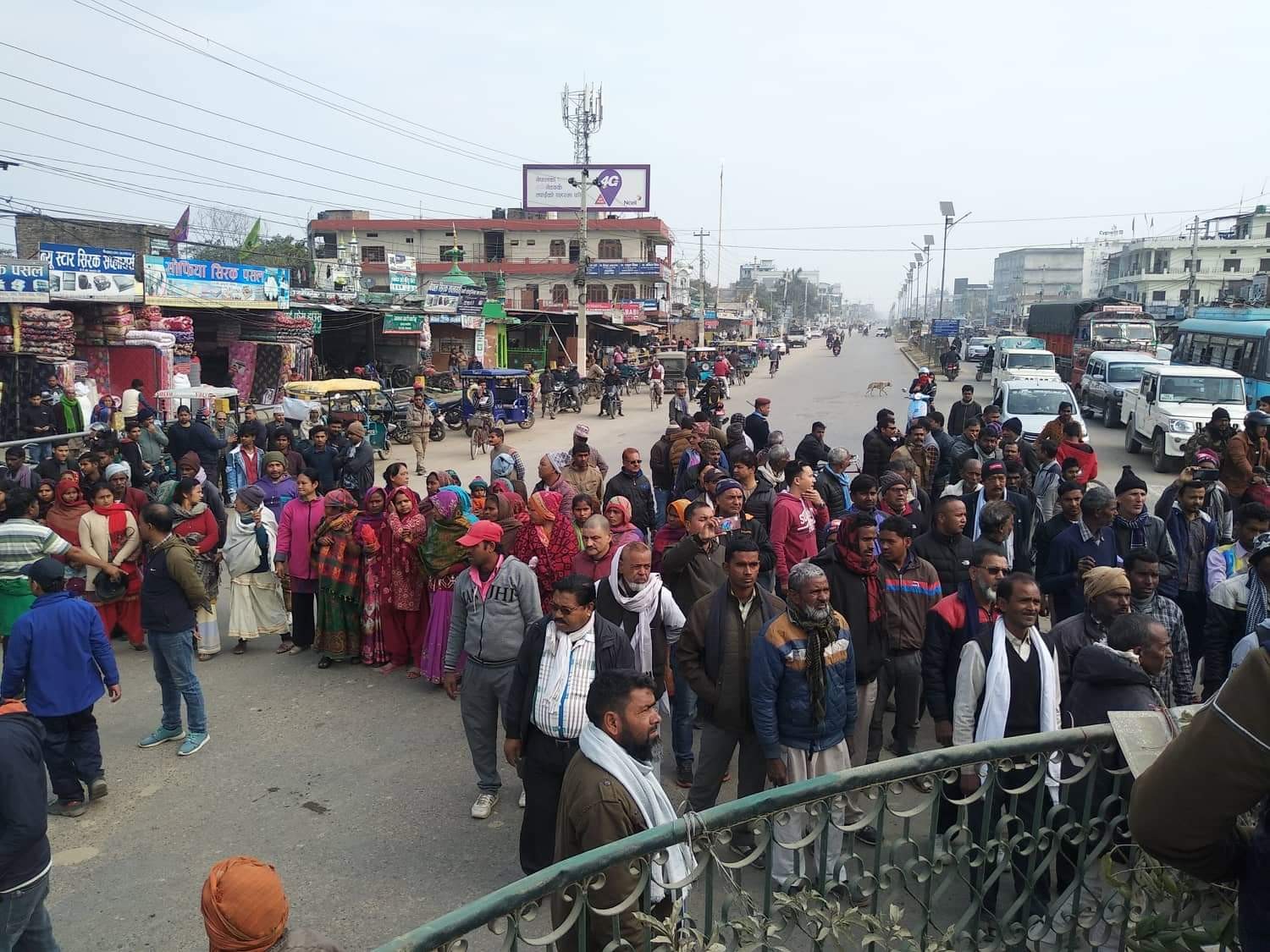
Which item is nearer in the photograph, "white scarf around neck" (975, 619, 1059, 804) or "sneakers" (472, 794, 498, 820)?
"white scarf around neck" (975, 619, 1059, 804)

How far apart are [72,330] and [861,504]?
17.0 metres

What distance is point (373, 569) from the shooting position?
759cm

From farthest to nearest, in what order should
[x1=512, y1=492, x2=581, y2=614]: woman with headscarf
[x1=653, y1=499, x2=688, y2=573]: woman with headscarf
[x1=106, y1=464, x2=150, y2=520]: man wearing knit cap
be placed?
[x1=106, y1=464, x2=150, y2=520]: man wearing knit cap, [x1=512, y1=492, x2=581, y2=614]: woman with headscarf, [x1=653, y1=499, x2=688, y2=573]: woman with headscarf

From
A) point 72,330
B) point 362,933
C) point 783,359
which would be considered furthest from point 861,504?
point 783,359

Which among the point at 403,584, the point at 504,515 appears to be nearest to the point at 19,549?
the point at 403,584

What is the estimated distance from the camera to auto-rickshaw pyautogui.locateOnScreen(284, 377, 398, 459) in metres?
19.0

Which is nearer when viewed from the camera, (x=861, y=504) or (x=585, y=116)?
(x=861, y=504)

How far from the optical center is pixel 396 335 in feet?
102

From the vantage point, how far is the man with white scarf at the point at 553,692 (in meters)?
4.29

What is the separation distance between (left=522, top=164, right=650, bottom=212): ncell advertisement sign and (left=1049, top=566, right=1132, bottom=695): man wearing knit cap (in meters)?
51.4

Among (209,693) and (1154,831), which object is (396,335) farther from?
(1154,831)

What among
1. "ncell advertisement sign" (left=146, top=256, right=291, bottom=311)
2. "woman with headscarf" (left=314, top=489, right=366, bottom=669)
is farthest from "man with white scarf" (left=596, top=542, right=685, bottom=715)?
"ncell advertisement sign" (left=146, top=256, right=291, bottom=311)

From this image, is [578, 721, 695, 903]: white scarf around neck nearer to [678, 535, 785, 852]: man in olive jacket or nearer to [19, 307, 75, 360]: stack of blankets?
[678, 535, 785, 852]: man in olive jacket

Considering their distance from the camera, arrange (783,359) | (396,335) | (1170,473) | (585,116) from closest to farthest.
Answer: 1. (1170,473)
2. (396,335)
3. (585,116)
4. (783,359)
